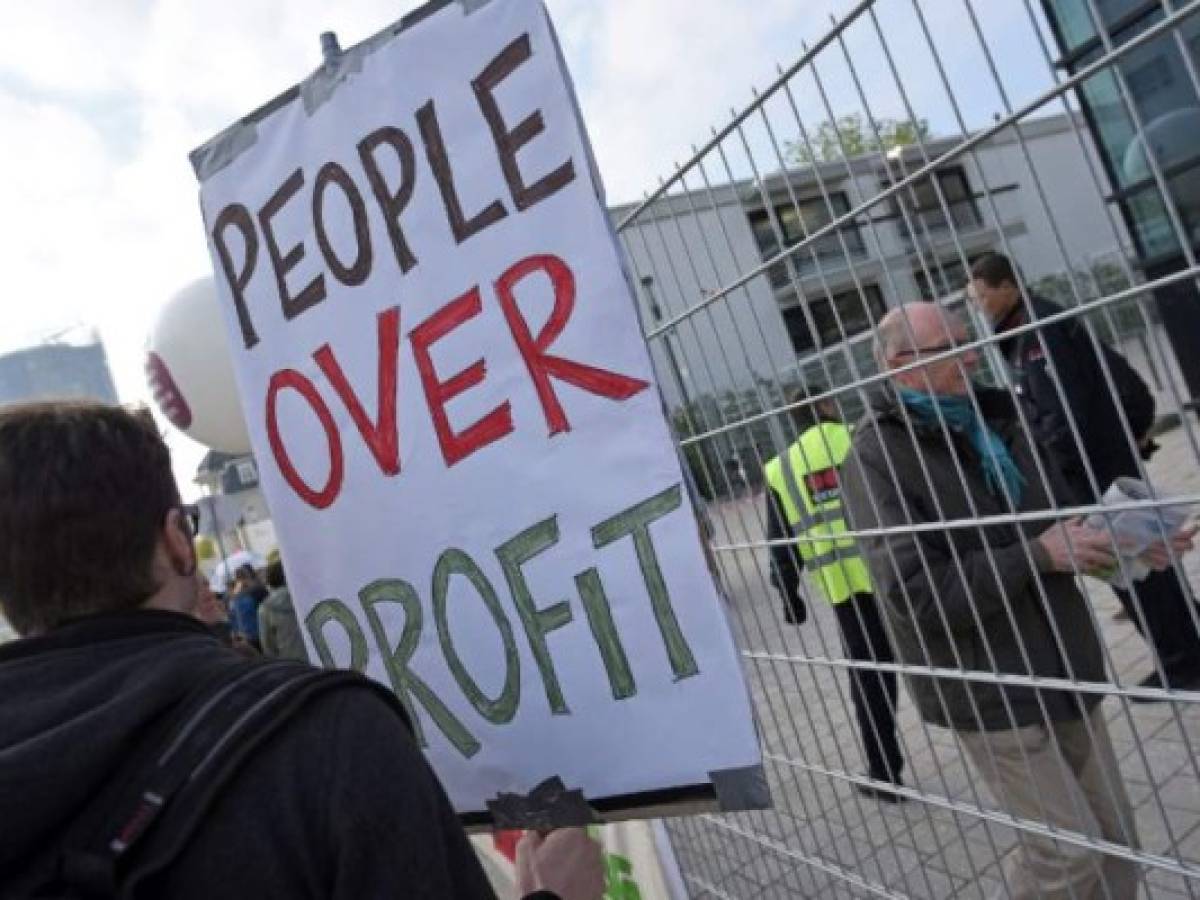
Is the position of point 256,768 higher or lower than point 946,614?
higher

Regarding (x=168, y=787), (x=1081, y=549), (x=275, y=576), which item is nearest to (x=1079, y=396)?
(x=1081, y=549)

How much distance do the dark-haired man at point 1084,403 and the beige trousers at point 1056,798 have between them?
0.71 feet

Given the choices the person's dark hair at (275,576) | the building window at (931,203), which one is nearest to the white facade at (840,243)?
the building window at (931,203)

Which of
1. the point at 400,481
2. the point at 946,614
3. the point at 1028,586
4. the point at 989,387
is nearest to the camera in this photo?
the point at 400,481

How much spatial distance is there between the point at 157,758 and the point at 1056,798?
1824mm

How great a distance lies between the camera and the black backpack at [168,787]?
93cm

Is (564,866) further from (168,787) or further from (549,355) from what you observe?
(549,355)

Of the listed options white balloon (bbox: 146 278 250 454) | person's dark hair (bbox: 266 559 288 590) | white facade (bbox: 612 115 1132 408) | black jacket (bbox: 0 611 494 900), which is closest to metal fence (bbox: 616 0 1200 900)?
white facade (bbox: 612 115 1132 408)

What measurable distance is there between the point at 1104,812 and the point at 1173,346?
1.36 metres

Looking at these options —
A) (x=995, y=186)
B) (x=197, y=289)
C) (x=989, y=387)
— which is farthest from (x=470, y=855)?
(x=197, y=289)

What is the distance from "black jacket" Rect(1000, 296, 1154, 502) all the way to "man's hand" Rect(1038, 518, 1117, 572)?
13cm

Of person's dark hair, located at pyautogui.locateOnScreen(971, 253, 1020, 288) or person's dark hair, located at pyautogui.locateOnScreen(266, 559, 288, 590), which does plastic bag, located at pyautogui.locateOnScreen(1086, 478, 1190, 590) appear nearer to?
person's dark hair, located at pyautogui.locateOnScreen(971, 253, 1020, 288)

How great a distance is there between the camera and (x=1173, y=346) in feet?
4.66

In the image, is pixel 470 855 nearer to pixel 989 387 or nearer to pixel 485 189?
pixel 485 189
